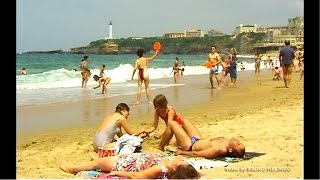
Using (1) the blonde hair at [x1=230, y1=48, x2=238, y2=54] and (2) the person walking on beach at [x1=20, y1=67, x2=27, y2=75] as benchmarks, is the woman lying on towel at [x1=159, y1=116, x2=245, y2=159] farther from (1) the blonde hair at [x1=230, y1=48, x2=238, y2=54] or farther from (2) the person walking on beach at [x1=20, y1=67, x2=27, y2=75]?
(2) the person walking on beach at [x1=20, y1=67, x2=27, y2=75]

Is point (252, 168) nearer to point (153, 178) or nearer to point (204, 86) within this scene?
point (153, 178)

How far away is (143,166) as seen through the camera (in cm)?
461

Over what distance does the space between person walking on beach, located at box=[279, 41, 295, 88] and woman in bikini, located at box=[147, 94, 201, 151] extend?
136 cm

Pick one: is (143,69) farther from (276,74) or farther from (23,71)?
(276,74)

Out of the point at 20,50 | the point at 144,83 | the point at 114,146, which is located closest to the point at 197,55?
the point at 144,83

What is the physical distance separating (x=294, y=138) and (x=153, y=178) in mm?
1580

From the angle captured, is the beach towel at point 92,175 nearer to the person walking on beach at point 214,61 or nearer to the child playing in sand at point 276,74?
the person walking on beach at point 214,61

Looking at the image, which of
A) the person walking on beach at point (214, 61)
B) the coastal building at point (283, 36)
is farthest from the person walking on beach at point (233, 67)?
the coastal building at point (283, 36)

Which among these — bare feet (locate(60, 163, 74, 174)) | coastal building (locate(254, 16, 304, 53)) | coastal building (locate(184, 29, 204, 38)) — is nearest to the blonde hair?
coastal building (locate(254, 16, 304, 53))

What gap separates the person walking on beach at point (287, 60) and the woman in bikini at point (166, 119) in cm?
136

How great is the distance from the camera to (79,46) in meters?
5.20

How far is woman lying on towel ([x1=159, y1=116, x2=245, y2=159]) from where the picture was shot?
16.3 ft

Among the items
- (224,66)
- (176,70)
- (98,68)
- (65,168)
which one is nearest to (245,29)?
(224,66)

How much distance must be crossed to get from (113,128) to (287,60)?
2194mm
